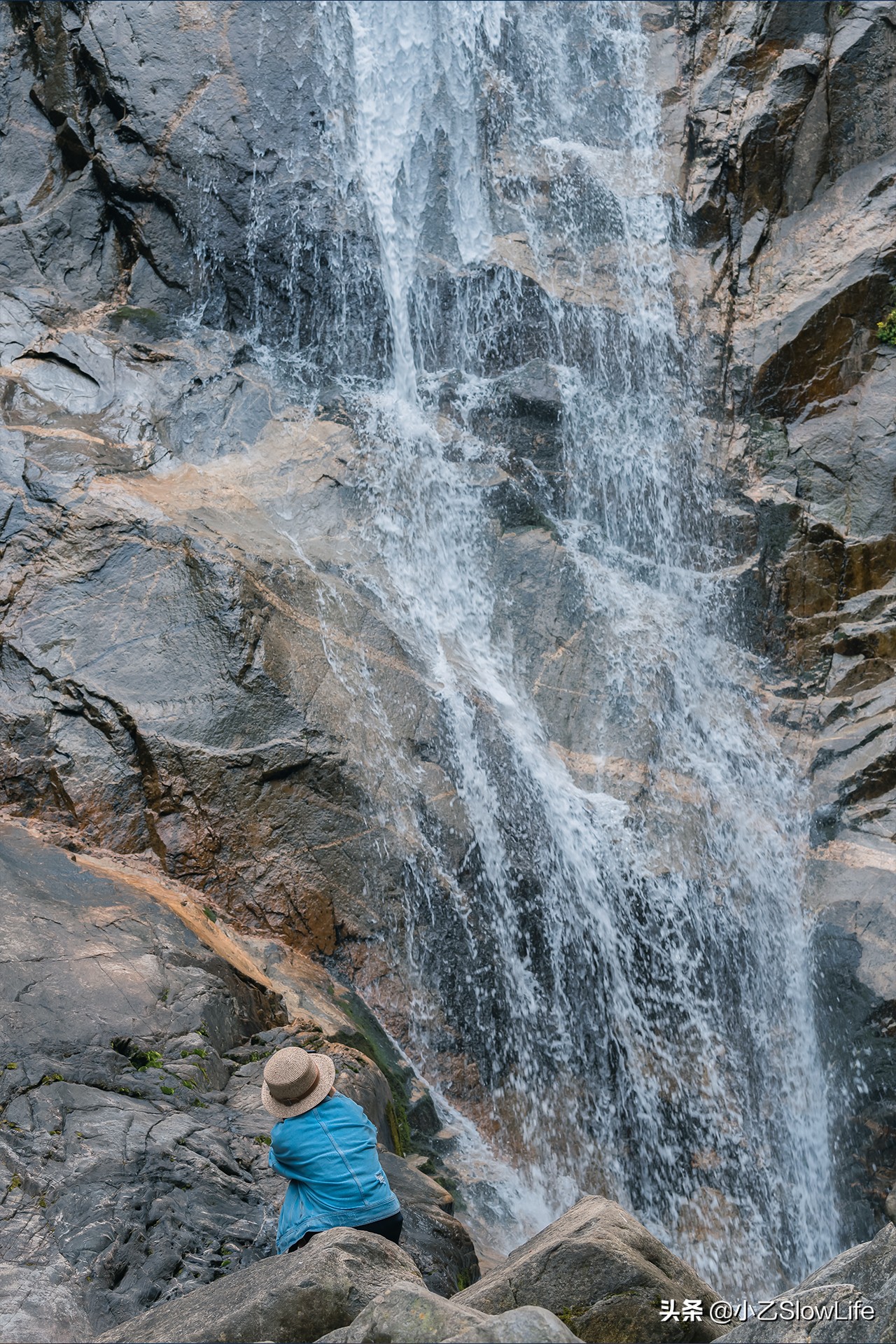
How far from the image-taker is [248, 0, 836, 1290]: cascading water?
805 cm

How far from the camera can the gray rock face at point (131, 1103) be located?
4234mm

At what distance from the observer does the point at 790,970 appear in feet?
28.8

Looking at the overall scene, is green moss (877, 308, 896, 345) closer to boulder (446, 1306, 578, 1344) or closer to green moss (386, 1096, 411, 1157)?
green moss (386, 1096, 411, 1157)

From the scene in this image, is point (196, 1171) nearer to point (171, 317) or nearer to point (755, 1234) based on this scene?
point (755, 1234)

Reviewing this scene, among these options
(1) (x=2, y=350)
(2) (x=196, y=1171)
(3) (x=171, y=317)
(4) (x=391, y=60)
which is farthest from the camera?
(4) (x=391, y=60)

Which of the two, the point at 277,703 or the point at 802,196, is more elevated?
the point at 802,196

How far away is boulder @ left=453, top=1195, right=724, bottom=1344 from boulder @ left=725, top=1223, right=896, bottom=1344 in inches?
21.2

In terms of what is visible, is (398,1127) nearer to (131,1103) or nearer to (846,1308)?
(131,1103)

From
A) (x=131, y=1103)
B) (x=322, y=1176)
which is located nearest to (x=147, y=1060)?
(x=131, y=1103)

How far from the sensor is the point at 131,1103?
5.25 meters

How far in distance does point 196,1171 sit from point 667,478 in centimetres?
834

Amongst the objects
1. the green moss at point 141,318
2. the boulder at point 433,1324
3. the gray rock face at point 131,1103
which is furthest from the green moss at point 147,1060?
the green moss at point 141,318

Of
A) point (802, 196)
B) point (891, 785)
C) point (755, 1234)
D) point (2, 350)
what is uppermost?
point (802, 196)

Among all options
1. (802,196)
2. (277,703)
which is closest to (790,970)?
(277,703)
